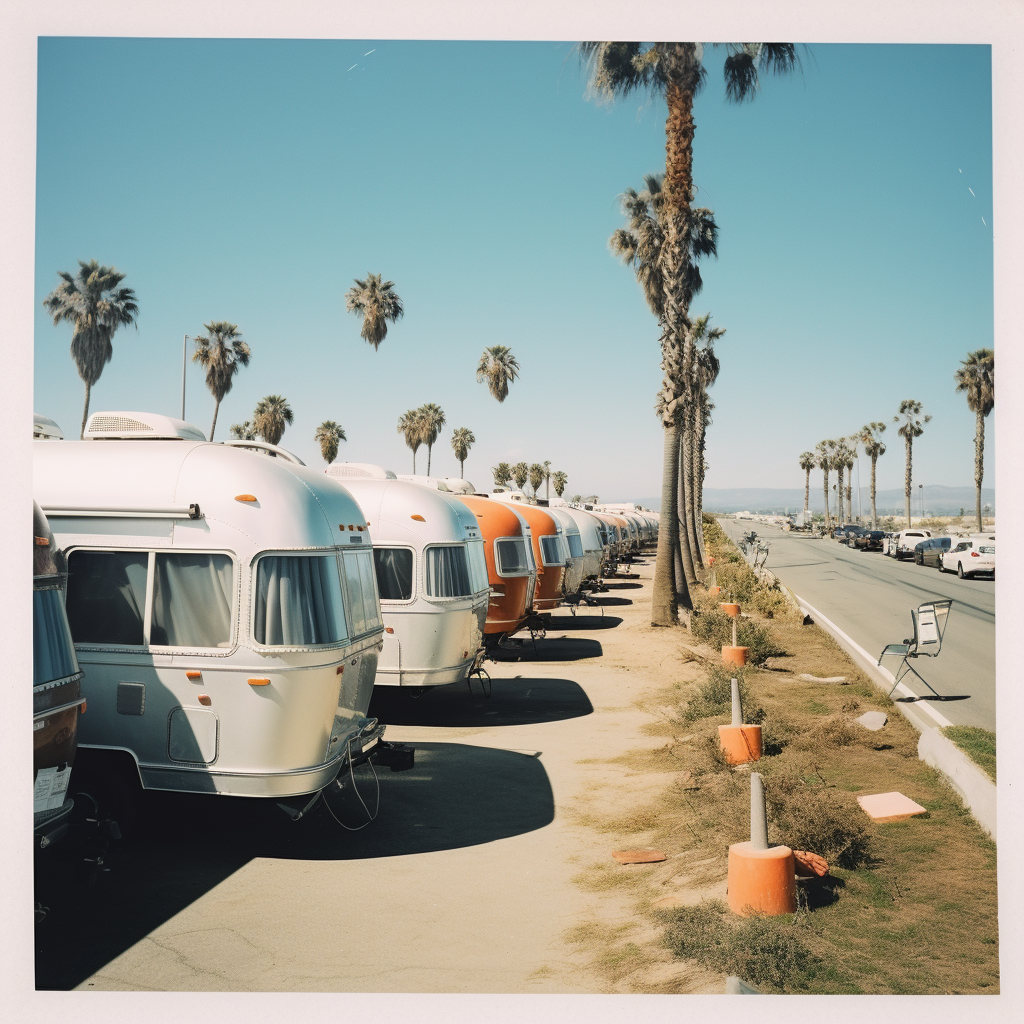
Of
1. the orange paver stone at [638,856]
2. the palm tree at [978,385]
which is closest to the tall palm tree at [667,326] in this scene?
the palm tree at [978,385]

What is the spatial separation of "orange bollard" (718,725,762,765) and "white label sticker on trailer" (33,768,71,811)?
5.81 meters

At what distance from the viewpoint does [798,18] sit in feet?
19.8

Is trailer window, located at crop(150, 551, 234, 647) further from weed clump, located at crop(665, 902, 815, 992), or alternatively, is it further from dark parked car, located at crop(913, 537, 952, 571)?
dark parked car, located at crop(913, 537, 952, 571)

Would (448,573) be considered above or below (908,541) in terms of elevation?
above

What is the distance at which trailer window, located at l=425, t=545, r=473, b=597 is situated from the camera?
33.3ft

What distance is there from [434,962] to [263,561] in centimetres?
285

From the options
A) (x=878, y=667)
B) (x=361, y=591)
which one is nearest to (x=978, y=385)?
(x=361, y=591)

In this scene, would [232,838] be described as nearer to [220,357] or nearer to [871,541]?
[220,357]

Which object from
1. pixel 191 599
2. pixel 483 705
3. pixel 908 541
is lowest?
pixel 483 705

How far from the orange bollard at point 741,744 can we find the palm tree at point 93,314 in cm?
661

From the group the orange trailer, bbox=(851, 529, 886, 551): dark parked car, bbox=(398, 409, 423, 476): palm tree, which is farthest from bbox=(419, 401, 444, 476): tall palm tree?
the orange trailer

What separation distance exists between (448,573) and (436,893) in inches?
192

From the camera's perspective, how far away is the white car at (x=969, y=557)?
29.0 meters

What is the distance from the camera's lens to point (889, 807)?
705 cm
